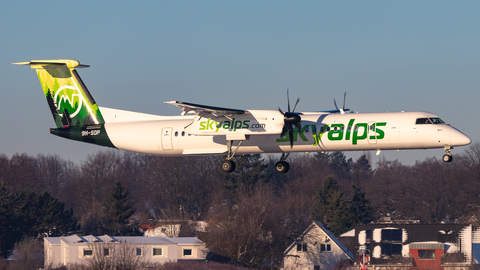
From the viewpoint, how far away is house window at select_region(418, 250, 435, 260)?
192ft

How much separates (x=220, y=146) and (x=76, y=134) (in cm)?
846

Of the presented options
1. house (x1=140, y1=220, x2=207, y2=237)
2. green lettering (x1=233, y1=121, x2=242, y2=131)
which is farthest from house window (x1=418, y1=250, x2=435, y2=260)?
green lettering (x1=233, y1=121, x2=242, y2=131)

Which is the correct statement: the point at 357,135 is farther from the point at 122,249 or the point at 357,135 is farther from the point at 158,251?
the point at 158,251

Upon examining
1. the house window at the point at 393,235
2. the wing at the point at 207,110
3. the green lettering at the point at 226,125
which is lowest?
the house window at the point at 393,235

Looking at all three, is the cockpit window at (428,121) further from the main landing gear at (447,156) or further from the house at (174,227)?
the house at (174,227)

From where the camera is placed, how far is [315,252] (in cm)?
6544

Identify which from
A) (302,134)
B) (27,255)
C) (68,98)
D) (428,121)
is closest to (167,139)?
(68,98)

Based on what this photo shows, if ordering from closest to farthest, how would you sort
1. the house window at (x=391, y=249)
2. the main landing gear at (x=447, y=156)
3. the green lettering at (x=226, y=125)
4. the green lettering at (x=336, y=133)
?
the main landing gear at (x=447, y=156), the green lettering at (x=336, y=133), the green lettering at (x=226, y=125), the house window at (x=391, y=249)

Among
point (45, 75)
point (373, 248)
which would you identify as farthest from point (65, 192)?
point (45, 75)

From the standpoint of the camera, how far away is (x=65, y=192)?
110312 mm

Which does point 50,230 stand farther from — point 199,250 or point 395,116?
point 395,116

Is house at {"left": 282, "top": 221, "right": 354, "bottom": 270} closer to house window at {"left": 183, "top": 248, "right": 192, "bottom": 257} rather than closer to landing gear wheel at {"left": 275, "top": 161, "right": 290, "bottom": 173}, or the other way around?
house window at {"left": 183, "top": 248, "right": 192, "bottom": 257}

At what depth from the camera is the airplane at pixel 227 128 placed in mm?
30359

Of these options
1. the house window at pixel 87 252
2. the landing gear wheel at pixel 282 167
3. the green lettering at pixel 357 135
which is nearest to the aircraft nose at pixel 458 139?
the green lettering at pixel 357 135
